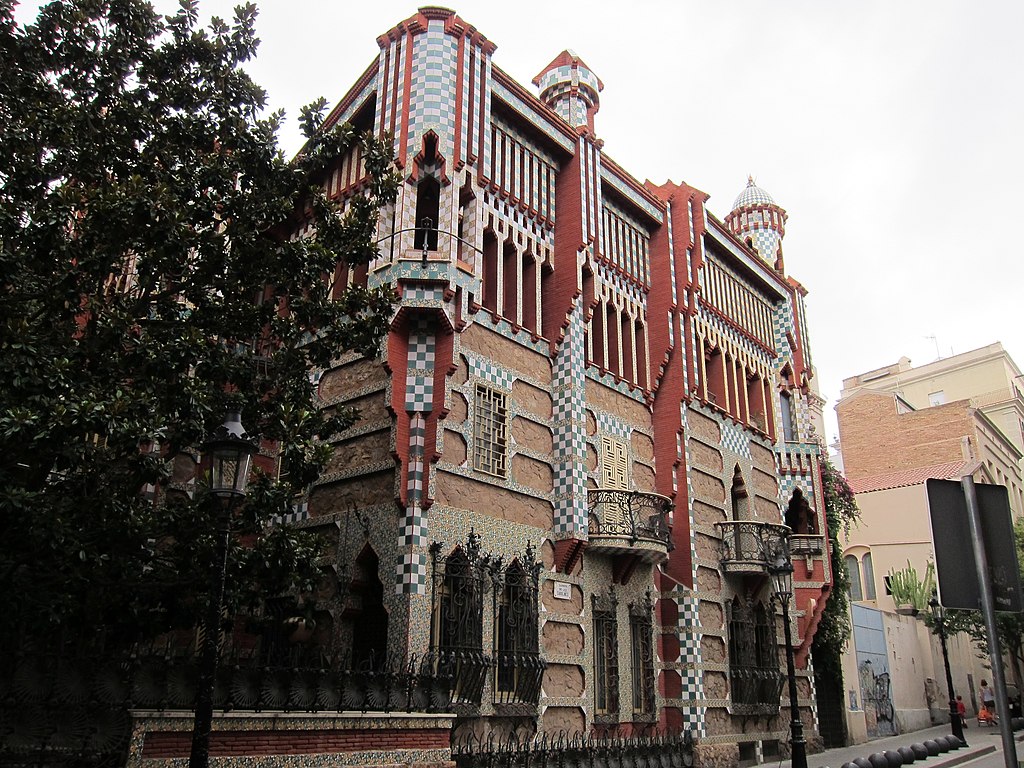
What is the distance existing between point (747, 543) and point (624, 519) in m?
5.23

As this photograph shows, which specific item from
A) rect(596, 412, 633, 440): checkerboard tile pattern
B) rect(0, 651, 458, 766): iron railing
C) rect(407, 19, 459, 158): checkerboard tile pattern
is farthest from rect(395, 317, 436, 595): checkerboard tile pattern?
rect(596, 412, 633, 440): checkerboard tile pattern

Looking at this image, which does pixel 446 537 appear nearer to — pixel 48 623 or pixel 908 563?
pixel 48 623

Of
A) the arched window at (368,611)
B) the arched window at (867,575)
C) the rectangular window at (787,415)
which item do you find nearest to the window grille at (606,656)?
the arched window at (368,611)

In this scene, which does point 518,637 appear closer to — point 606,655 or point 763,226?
point 606,655

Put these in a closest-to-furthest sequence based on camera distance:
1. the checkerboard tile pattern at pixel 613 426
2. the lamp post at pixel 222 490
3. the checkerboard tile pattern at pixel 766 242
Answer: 1. the lamp post at pixel 222 490
2. the checkerboard tile pattern at pixel 613 426
3. the checkerboard tile pattern at pixel 766 242

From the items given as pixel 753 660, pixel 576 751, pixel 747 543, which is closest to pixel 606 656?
pixel 576 751

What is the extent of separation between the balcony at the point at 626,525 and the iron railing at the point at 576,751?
3222mm

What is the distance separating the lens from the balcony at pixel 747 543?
19.8m

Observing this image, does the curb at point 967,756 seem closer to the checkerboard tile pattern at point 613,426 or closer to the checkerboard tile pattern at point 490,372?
the checkerboard tile pattern at point 613,426

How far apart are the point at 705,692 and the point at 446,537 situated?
7.64 m

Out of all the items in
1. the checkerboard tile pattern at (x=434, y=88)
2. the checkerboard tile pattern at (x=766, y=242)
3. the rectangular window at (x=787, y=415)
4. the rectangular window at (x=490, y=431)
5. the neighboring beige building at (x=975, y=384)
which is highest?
the neighboring beige building at (x=975, y=384)

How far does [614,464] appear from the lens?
58.2 ft

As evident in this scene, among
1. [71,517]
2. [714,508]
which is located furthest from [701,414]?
[71,517]

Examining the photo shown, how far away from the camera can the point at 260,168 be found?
11680 millimetres
